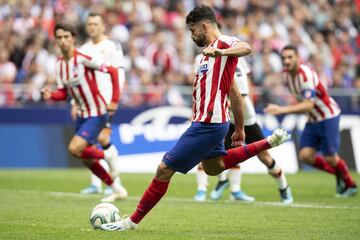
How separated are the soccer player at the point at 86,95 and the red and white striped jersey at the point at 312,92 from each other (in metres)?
3.00

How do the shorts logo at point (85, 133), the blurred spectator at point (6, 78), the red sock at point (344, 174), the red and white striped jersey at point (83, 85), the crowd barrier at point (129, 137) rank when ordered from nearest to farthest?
the shorts logo at point (85, 133), the red and white striped jersey at point (83, 85), the red sock at point (344, 174), the crowd barrier at point (129, 137), the blurred spectator at point (6, 78)

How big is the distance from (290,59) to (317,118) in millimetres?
1335

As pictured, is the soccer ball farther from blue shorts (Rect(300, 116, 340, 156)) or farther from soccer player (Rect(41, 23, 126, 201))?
blue shorts (Rect(300, 116, 340, 156))

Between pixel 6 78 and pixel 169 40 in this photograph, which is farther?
pixel 169 40

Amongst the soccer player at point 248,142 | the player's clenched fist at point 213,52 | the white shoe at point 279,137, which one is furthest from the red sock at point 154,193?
the soccer player at point 248,142

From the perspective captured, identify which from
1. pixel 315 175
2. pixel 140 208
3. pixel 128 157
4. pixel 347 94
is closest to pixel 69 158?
pixel 128 157

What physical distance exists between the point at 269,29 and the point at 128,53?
16.0 feet

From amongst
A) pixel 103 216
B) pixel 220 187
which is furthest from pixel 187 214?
pixel 220 187

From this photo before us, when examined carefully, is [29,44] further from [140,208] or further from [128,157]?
[140,208]

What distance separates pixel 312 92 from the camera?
14.0 m

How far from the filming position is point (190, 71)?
24391mm

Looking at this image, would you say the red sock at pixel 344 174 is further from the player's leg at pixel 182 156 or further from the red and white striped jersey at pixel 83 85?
the player's leg at pixel 182 156

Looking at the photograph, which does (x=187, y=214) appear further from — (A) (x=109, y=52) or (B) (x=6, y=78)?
(B) (x=6, y=78)

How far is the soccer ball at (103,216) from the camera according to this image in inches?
373
